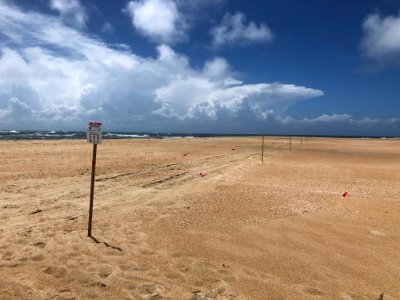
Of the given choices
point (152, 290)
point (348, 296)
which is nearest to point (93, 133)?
point (152, 290)

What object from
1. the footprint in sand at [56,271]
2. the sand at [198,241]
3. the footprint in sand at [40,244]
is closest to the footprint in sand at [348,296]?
the sand at [198,241]

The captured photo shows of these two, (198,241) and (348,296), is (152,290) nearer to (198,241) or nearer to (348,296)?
(198,241)

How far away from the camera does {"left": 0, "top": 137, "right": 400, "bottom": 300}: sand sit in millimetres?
5348

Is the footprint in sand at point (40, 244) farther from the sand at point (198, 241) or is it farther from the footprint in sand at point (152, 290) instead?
the footprint in sand at point (152, 290)

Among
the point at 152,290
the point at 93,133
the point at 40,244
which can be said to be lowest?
the point at 152,290

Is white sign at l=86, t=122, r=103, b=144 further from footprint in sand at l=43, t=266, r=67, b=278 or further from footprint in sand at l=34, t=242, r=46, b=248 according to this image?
footprint in sand at l=43, t=266, r=67, b=278

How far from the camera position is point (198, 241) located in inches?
288

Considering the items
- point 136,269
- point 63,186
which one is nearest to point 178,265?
point 136,269

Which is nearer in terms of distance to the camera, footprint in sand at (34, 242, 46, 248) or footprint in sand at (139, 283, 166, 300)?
footprint in sand at (139, 283, 166, 300)

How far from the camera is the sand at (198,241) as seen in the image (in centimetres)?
535

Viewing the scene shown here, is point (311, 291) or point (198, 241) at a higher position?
point (198, 241)

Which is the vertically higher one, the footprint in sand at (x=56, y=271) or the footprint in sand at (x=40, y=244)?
the footprint in sand at (x=40, y=244)

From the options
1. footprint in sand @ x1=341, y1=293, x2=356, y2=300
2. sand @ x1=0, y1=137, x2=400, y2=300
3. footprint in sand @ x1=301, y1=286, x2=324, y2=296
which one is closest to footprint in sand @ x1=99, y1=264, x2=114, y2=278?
sand @ x1=0, y1=137, x2=400, y2=300

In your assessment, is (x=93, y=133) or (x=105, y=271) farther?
(x=93, y=133)
